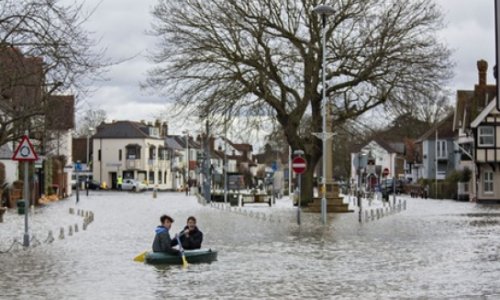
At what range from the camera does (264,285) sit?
17203 mm

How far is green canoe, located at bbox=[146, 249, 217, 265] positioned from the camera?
20.9m

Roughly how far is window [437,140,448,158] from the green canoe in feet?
306

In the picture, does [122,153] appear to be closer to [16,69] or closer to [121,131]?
[121,131]

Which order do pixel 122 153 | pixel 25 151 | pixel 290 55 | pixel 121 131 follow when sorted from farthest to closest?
pixel 121 131, pixel 122 153, pixel 290 55, pixel 25 151

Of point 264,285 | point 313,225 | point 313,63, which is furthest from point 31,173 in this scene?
point 264,285

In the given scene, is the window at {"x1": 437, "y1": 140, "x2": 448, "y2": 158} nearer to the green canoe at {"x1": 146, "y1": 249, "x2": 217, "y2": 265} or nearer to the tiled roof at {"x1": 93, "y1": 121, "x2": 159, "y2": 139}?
the tiled roof at {"x1": 93, "y1": 121, "x2": 159, "y2": 139}

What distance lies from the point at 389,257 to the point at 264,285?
19.6 feet

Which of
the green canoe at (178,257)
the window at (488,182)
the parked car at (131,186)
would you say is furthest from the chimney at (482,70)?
the green canoe at (178,257)

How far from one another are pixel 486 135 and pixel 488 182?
3.68 metres

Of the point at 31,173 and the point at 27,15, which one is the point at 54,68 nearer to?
the point at 27,15

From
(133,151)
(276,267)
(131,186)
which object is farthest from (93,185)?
(276,267)

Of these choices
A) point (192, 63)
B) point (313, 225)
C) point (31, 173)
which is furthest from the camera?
point (31, 173)

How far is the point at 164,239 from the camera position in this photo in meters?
21.2

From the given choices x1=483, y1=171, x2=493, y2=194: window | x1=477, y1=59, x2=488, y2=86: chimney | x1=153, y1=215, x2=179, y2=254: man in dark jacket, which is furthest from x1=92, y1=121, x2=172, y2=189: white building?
x1=153, y1=215, x2=179, y2=254: man in dark jacket
